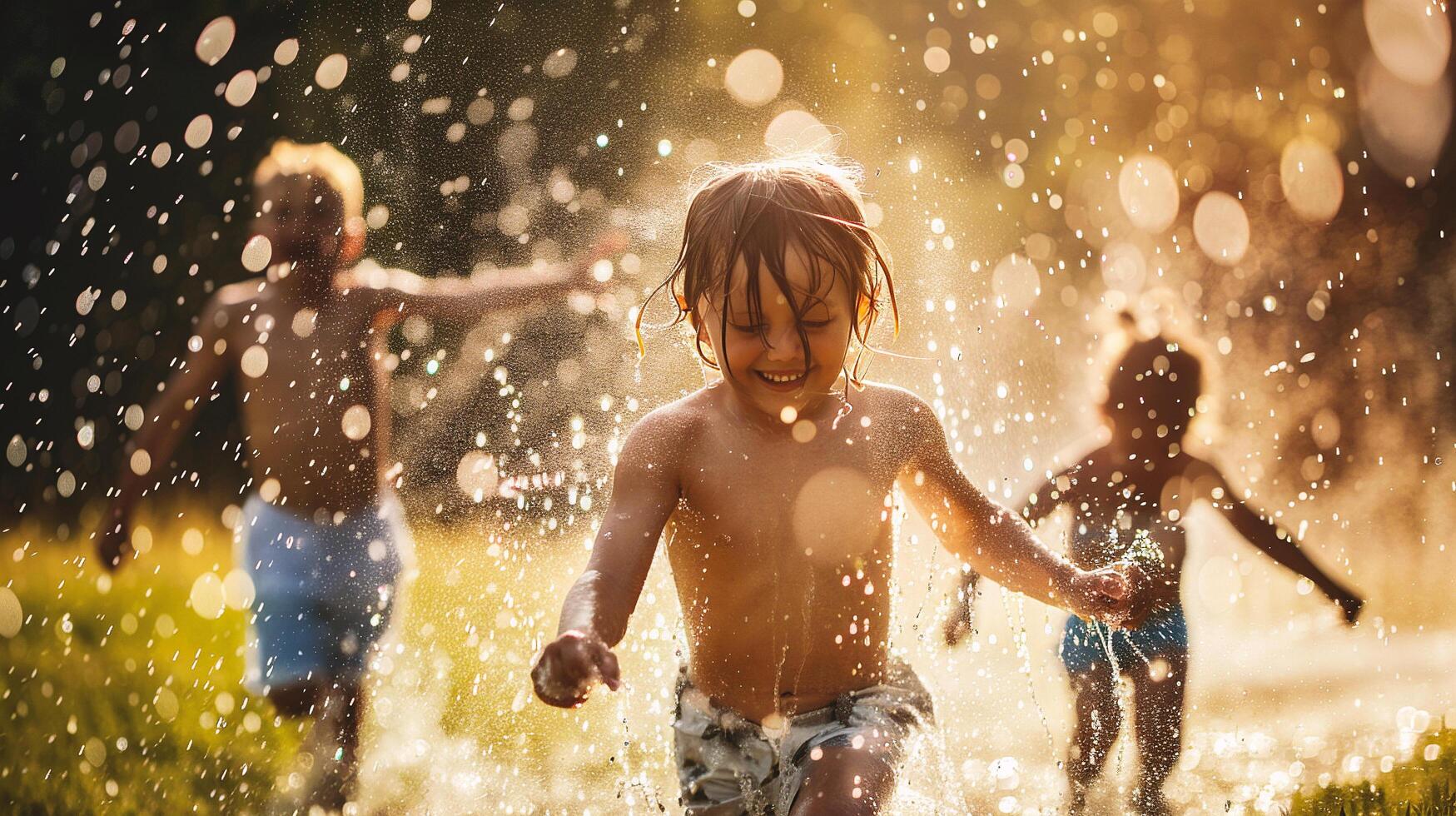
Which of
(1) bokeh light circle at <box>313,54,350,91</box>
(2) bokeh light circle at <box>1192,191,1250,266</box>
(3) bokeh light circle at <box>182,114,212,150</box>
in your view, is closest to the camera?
(3) bokeh light circle at <box>182,114,212,150</box>

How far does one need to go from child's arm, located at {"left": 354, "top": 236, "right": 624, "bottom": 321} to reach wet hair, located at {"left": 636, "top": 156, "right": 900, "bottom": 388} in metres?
1.26

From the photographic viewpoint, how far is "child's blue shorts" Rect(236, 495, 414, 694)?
3.37 metres

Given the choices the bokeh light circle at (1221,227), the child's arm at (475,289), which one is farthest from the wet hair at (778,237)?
the bokeh light circle at (1221,227)

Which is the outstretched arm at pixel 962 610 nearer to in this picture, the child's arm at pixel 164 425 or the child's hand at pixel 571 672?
the child's hand at pixel 571 672

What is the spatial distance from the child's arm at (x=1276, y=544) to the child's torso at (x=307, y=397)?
2.72 meters

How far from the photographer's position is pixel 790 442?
2.10 m

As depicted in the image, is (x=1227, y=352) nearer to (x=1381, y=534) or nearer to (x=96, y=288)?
A: (x=1381, y=534)

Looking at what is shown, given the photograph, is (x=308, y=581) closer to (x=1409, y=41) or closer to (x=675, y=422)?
(x=675, y=422)

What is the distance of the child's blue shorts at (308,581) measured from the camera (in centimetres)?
337

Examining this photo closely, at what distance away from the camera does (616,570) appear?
6.11 feet

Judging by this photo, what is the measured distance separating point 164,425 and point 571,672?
110 inches

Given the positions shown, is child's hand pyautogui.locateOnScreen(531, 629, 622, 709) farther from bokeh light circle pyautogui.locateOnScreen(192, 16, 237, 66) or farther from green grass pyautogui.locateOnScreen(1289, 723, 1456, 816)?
bokeh light circle pyautogui.locateOnScreen(192, 16, 237, 66)

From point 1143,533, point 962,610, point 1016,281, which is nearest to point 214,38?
point 1016,281

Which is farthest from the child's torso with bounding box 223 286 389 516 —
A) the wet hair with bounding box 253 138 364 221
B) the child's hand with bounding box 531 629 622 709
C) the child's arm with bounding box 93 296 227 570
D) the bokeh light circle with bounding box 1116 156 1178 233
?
the bokeh light circle with bounding box 1116 156 1178 233
